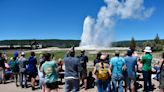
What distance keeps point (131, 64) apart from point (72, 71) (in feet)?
8.63

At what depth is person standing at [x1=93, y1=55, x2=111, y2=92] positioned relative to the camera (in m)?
11.3

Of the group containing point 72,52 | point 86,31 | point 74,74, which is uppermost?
point 86,31

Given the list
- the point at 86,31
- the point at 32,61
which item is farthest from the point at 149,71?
the point at 86,31

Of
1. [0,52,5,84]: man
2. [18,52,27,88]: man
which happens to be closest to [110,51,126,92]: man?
[18,52,27,88]: man

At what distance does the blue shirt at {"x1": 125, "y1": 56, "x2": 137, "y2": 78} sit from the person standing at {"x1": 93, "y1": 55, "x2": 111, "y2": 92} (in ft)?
4.85

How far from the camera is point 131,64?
503 inches

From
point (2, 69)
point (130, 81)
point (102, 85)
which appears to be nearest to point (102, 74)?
point (102, 85)

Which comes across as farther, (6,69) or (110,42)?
(110,42)

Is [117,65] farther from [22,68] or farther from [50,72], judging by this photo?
[22,68]

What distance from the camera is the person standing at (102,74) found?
11.3 metres

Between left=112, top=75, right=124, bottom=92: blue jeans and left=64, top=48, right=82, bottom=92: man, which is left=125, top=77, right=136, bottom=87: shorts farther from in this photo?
left=64, top=48, right=82, bottom=92: man

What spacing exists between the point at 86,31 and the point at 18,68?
290 feet

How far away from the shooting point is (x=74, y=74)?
1116cm

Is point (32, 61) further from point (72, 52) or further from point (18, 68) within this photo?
point (72, 52)
